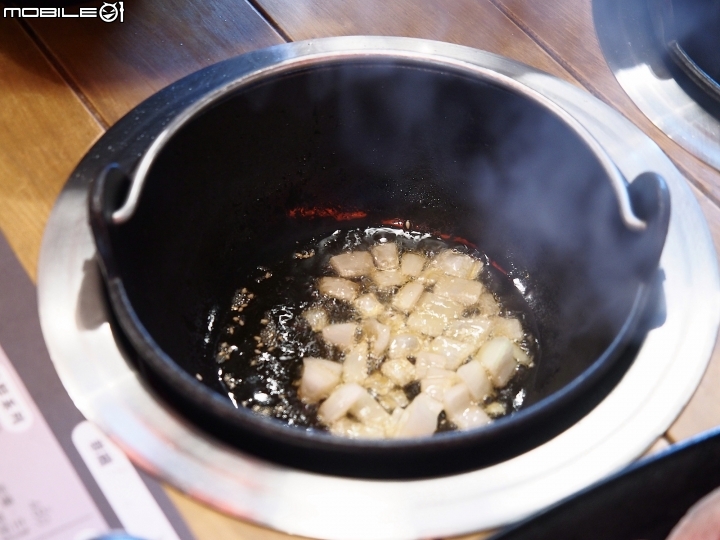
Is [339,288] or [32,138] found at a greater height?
[32,138]

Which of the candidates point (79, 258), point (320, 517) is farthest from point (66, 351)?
point (320, 517)

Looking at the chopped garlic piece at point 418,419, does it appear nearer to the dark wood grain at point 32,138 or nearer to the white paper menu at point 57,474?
the white paper menu at point 57,474

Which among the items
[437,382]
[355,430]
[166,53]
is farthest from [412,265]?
[166,53]

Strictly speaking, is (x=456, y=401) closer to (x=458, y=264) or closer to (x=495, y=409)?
(x=495, y=409)

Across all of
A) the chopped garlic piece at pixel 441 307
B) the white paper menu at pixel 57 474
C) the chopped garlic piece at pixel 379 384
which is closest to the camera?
the white paper menu at pixel 57 474

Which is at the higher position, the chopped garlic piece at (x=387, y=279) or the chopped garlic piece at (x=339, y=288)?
the chopped garlic piece at (x=387, y=279)
